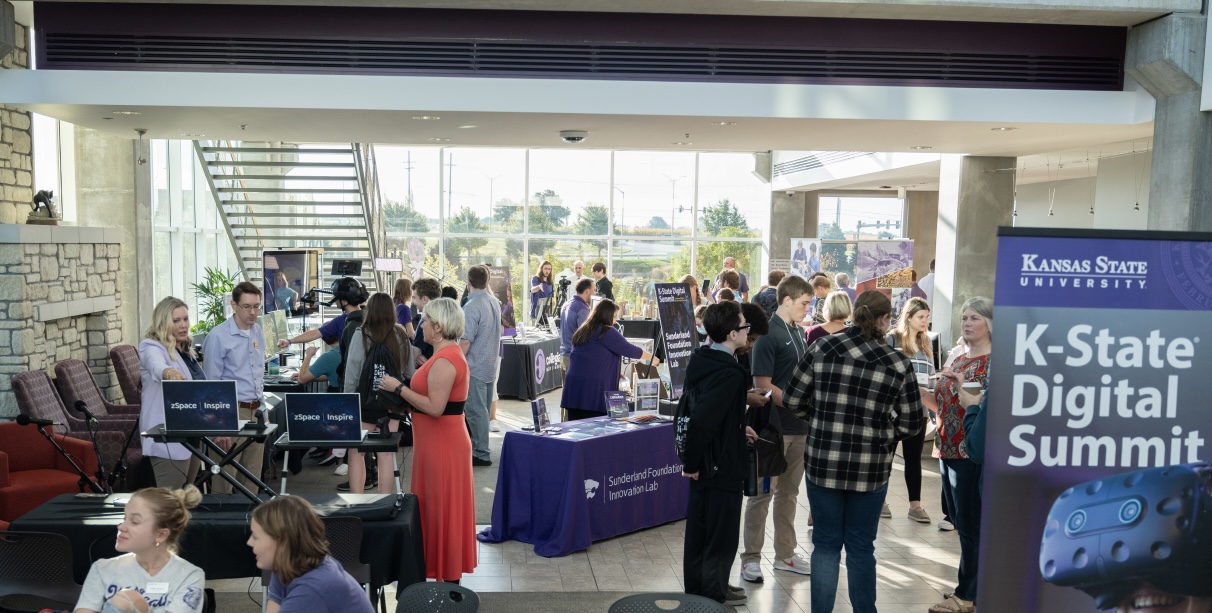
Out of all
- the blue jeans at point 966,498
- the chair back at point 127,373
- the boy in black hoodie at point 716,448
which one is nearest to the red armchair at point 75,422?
the chair back at point 127,373

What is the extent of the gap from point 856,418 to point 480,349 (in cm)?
426

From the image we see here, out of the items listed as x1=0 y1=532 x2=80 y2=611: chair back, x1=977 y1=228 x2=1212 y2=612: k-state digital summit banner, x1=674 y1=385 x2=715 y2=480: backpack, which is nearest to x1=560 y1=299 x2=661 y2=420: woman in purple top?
x1=674 y1=385 x2=715 y2=480: backpack

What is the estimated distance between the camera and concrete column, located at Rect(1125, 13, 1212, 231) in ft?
22.9

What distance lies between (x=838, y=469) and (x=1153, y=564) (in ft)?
6.27

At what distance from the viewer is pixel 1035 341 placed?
222cm

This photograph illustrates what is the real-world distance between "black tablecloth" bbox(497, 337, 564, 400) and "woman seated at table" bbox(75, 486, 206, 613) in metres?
7.79

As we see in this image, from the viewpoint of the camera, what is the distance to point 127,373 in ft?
26.1

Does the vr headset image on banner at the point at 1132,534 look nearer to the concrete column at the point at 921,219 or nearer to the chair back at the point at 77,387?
the chair back at the point at 77,387

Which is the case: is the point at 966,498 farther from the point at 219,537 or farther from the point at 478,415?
the point at 478,415

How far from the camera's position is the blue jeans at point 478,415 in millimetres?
7684

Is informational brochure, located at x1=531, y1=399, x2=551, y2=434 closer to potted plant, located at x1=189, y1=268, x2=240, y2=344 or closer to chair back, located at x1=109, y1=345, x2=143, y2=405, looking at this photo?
chair back, located at x1=109, y1=345, x2=143, y2=405

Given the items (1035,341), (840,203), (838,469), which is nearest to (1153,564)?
(1035,341)

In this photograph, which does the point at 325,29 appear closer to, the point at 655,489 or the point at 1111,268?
the point at 655,489

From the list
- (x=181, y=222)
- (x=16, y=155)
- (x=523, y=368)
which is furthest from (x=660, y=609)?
(x=181, y=222)
